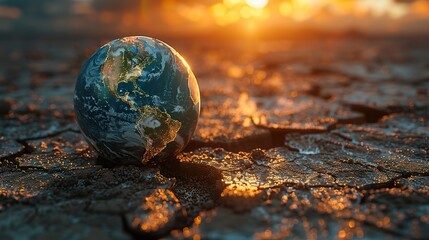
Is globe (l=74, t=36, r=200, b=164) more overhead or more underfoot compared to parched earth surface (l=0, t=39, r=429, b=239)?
more overhead

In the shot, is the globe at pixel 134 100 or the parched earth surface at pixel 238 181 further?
the globe at pixel 134 100

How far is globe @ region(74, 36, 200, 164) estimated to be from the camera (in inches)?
81.3

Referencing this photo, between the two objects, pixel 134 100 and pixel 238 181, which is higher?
pixel 134 100

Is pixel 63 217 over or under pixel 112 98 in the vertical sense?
under

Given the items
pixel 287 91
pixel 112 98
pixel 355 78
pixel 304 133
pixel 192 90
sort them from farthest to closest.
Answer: pixel 355 78 < pixel 287 91 < pixel 304 133 < pixel 192 90 < pixel 112 98

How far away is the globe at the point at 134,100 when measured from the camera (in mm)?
2064

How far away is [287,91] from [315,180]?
3.81 m

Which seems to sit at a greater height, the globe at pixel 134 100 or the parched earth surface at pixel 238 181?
the globe at pixel 134 100

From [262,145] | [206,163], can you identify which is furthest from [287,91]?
[206,163]

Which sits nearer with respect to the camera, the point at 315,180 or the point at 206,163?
the point at 315,180

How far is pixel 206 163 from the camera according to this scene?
240cm

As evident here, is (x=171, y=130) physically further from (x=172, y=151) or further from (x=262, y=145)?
(x=262, y=145)

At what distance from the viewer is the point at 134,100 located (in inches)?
80.8

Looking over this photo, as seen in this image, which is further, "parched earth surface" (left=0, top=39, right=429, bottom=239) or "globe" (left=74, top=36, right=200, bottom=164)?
"globe" (left=74, top=36, right=200, bottom=164)
